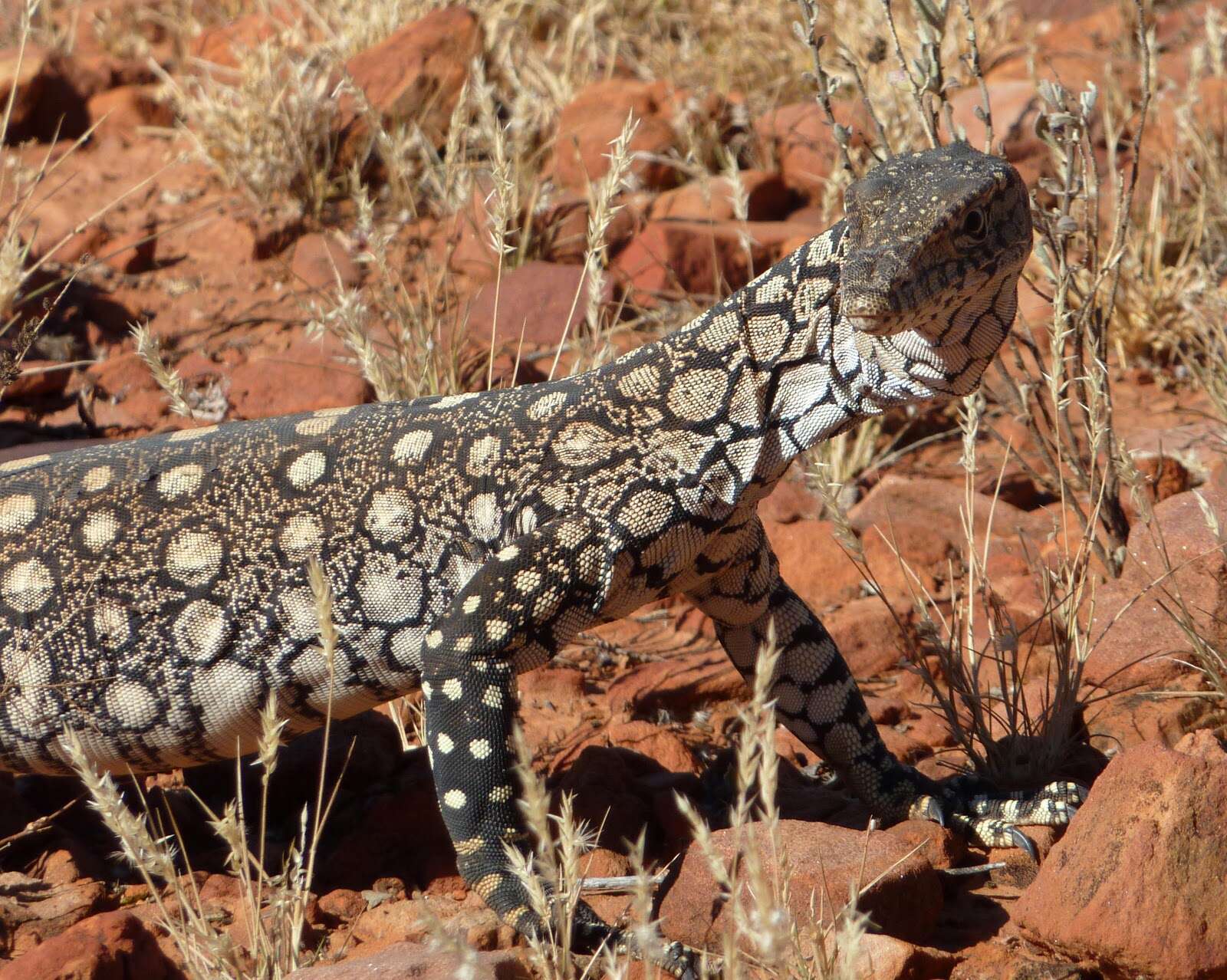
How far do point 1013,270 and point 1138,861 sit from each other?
1610 mm

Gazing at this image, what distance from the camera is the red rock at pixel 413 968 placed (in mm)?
3188

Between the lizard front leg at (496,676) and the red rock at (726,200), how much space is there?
5.65 m

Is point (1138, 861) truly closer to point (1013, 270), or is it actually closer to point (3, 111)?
point (1013, 270)

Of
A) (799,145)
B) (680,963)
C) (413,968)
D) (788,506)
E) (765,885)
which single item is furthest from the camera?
(799,145)

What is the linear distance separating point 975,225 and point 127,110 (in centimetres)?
899

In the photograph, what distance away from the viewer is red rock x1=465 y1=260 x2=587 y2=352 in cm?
755

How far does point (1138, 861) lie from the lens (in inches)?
134

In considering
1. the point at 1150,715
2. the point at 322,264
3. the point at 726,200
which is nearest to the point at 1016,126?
the point at 726,200

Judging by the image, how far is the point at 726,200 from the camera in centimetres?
943

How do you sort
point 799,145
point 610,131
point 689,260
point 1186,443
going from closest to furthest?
point 1186,443 → point 689,260 → point 610,131 → point 799,145

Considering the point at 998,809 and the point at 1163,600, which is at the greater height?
the point at 1163,600

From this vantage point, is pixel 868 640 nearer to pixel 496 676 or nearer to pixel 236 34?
pixel 496 676

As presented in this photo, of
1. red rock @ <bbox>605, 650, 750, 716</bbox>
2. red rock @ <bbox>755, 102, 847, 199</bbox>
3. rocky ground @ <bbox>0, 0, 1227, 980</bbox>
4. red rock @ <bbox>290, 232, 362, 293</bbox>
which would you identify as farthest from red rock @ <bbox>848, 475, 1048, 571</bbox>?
red rock @ <bbox>290, 232, 362, 293</bbox>

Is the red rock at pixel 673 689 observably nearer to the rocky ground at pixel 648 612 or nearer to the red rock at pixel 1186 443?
the rocky ground at pixel 648 612
